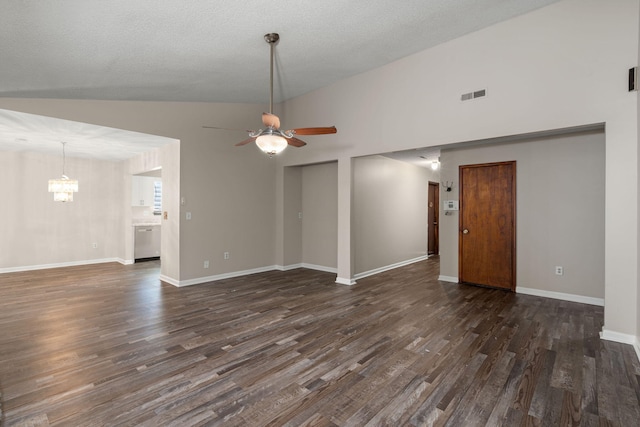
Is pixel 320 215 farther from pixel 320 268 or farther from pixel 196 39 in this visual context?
pixel 196 39

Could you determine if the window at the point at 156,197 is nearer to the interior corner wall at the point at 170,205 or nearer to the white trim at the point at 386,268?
the interior corner wall at the point at 170,205

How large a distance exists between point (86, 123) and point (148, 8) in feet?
8.09

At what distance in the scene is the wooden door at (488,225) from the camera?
4.93m

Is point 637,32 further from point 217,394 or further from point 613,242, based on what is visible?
point 217,394

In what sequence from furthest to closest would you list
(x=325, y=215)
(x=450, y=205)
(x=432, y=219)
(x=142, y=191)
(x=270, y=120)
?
(x=432, y=219) → (x=142, y=191) → (x=325, y=215) → (x=450, y=205) → (x=270, y=120)

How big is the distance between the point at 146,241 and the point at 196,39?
6.08 meters

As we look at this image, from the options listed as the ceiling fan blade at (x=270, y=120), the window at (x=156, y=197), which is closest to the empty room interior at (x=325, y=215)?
the ceiling fan blade at (x=270, y=120)

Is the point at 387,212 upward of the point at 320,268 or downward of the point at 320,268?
upward

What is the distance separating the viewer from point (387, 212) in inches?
260

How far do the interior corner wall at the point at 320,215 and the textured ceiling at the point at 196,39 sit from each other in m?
2.40

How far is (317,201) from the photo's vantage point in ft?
22.4

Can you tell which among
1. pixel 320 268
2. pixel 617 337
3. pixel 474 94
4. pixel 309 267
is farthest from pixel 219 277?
pixel 617 337

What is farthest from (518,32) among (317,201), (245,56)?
(317,201)

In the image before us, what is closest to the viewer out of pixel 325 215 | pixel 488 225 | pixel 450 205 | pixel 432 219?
pixel 488 225
